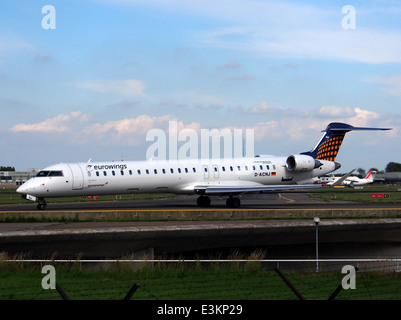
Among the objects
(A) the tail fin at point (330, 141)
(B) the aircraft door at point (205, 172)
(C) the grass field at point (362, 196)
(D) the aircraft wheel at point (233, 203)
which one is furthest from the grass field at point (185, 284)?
(C) the grass field at point (362, 196)

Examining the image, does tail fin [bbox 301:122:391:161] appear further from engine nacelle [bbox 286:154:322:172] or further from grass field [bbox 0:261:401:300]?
grass field [bbox 0:261:401:300]

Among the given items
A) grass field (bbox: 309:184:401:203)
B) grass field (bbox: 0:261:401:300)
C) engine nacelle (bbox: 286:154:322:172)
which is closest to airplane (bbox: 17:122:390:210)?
engine nacelle (bbox: 286:154:322:172)

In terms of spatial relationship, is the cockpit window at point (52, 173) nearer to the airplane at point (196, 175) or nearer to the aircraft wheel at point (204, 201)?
the airplane at point (196, 175)

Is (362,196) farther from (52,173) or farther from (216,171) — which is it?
(52,173)

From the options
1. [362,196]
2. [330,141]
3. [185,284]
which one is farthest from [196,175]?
[185,284]

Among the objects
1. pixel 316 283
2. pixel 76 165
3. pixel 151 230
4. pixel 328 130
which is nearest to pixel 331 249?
pixel 151 230

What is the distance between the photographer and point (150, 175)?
38.1 meters

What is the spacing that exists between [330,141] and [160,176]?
14025 millimetres

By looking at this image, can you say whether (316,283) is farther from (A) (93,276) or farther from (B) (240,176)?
(B) (240,176)

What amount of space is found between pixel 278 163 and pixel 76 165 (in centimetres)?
1425

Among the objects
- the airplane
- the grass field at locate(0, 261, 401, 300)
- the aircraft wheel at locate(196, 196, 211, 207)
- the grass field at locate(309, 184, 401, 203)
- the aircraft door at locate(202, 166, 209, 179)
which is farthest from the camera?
the grass field at locate(309, 184, 401, 203)

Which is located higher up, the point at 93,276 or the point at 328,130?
the point at 328,130

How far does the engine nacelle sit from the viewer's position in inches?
1646

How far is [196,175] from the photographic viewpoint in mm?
39875
